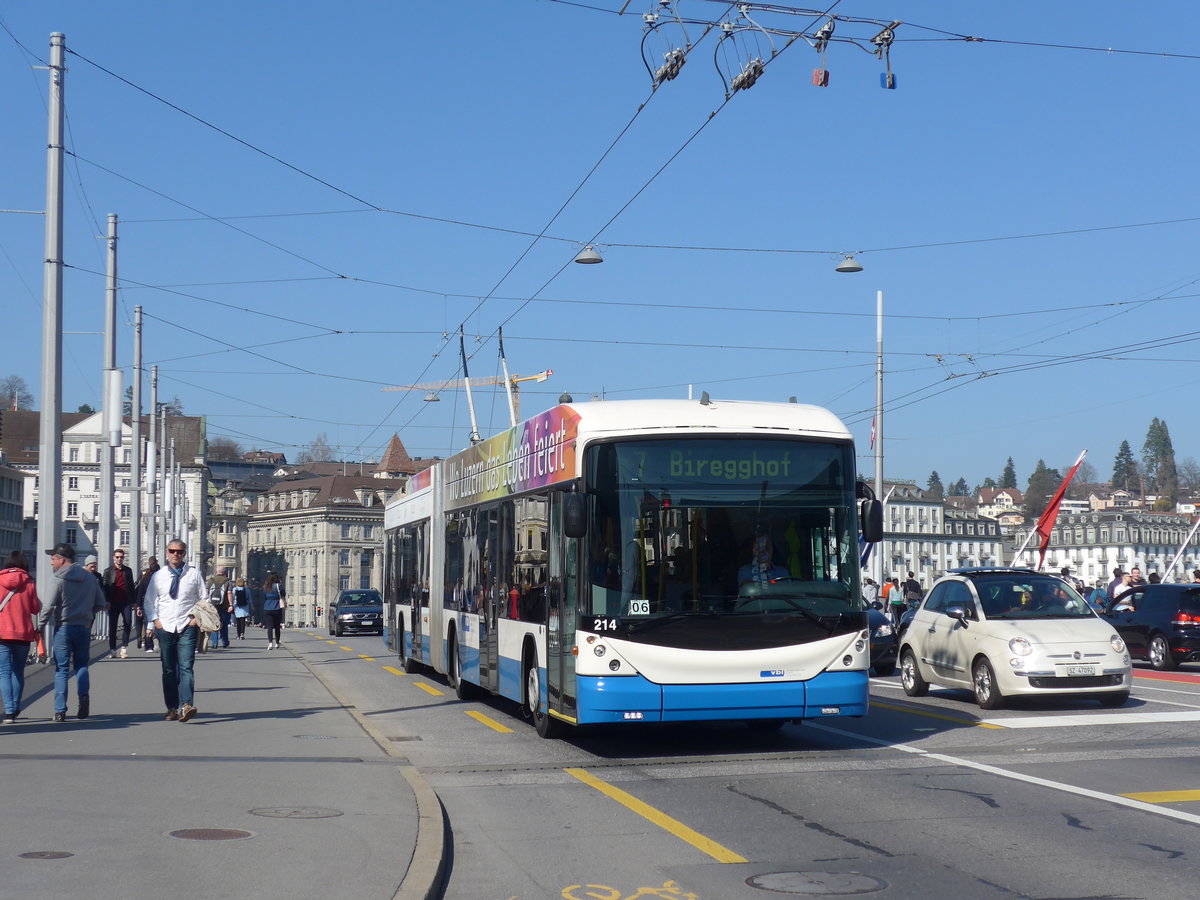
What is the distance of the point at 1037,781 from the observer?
1134cm

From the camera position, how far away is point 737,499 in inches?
518

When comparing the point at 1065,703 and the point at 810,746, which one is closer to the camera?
the point at 810,746

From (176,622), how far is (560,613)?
4249 millimetres

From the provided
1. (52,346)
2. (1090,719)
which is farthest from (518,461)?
(52,346)

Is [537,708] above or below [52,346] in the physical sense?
below

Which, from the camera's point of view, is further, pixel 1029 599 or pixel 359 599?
pixel 359 599

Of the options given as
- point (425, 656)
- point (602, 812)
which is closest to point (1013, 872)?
point (602, 812)

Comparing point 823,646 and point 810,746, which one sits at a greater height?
point 823,646

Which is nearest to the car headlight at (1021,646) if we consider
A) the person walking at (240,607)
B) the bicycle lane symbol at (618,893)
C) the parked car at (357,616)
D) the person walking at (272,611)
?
the bicycle lane symbol at (618,893)

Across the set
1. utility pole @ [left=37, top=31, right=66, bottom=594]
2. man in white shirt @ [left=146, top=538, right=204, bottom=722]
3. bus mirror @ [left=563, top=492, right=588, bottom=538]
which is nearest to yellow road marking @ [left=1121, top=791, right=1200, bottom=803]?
bus mirror @ [left=563, top=492, right=588, bottom=538]

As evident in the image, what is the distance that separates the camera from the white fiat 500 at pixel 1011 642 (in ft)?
55.7

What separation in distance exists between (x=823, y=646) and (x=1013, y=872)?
5236 mm

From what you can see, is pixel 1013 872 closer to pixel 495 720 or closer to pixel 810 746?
pixel 810 746

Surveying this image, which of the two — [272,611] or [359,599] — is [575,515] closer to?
[272,611]
